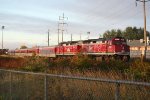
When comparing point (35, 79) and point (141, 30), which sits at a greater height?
point (141, 30)

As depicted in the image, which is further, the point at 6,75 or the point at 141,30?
the point at 141,30

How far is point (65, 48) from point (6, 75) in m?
46.4

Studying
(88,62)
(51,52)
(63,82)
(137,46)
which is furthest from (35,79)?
(137,46)

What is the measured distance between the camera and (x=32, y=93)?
10195mm

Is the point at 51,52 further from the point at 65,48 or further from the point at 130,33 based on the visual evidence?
the point at 130,33

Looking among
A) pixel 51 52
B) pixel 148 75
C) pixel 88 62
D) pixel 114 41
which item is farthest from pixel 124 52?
pixel 148 75

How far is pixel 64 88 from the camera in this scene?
Result: 8.85 m

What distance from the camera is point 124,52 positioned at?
4594 centimetres

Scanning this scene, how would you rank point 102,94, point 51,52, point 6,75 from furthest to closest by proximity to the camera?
1. point 51,52
2. point 6,75
3. point 102,94

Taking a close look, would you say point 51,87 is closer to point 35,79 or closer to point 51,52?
point 35,79

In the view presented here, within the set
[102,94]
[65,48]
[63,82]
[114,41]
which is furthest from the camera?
[65,48]

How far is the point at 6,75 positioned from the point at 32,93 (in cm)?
227

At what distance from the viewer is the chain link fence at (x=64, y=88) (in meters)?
6.57

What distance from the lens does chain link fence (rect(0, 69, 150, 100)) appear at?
21.6ft
